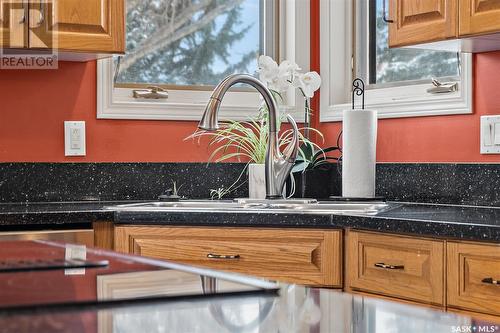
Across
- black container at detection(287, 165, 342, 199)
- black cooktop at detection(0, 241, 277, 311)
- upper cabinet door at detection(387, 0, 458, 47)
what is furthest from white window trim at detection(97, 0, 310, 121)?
black cooktop at detection(0, 241, 277, 311)

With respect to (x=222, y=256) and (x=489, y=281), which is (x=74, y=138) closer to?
(x=222, y=256)

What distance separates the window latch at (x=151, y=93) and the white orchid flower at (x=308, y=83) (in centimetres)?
52

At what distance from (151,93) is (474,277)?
5.24 ft

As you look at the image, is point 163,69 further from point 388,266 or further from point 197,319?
point 197,319

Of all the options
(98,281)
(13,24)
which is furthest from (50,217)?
(98,281)

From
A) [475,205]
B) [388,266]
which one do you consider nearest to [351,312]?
[388,266]

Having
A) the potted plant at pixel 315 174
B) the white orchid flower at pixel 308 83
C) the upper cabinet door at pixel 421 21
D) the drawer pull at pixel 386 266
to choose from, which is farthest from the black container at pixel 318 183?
the drawer pull at pixel 386 266

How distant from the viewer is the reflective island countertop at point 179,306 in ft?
2.29

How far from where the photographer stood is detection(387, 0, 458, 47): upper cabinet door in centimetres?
243

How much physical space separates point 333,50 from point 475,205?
3.18 ft

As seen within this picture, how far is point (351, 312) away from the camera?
31.3 inches

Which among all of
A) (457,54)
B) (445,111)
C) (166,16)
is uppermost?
(166,16)

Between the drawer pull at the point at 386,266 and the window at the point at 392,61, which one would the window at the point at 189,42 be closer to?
the window at the point at 392,61

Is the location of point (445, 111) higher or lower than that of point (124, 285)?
higher
